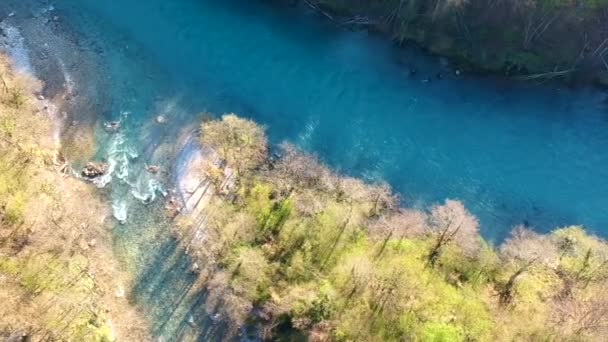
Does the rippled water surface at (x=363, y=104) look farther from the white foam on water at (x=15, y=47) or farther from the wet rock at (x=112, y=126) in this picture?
the white foam on water at (x=15, y=47)

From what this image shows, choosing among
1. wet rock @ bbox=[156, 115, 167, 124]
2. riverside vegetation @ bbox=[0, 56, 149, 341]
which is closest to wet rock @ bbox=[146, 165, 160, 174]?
wet rock @ bbox=[156, 115, 167, 124]

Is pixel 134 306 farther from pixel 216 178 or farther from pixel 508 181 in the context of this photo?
pixel 508 181

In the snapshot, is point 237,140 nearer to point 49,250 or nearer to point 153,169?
point 153,169

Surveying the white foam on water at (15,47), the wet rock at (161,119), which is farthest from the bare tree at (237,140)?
the white foam on water at (15,47)

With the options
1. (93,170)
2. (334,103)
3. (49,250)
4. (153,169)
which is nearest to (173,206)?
(153,169)

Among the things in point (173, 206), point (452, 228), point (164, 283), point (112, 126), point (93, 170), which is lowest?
point (164, 283)

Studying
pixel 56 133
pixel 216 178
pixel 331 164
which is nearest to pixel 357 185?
pixel 331 164
